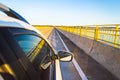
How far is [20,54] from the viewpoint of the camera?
107 inches

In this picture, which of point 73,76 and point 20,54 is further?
point 73,76

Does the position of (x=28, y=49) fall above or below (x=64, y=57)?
above

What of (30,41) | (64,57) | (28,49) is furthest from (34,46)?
(64,57)

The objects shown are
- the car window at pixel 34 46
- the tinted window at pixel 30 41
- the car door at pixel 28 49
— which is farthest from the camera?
the tinted window at pixel 30 41

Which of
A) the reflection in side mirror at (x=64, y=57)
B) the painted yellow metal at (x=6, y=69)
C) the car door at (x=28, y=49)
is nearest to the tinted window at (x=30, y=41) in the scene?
the car door at (x=28, y=49)

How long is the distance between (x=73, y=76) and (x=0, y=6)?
285 inches

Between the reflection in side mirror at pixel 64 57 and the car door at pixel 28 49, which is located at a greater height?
the car door at pixel 28 49

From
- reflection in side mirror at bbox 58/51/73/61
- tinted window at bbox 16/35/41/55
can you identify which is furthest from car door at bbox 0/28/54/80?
reflection in side mirror at bbox 58/51/73/61

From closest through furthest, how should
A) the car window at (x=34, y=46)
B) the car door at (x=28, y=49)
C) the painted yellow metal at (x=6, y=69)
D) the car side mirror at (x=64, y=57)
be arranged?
the painted yellow metal at (x=6, y=69), the car door at (x=28, y=49), the car window at (x=34, y=46), the car side mirror at (x=64, y=57)

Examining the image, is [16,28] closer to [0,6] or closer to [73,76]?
[0,6]

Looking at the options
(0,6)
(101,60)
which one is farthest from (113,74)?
(0,6)

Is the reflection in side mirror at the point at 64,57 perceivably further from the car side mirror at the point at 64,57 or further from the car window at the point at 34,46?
the car window at the point at 34,46

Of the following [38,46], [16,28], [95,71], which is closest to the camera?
[16,28]

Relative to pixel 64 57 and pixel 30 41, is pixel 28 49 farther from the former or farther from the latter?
pixel 64 57
